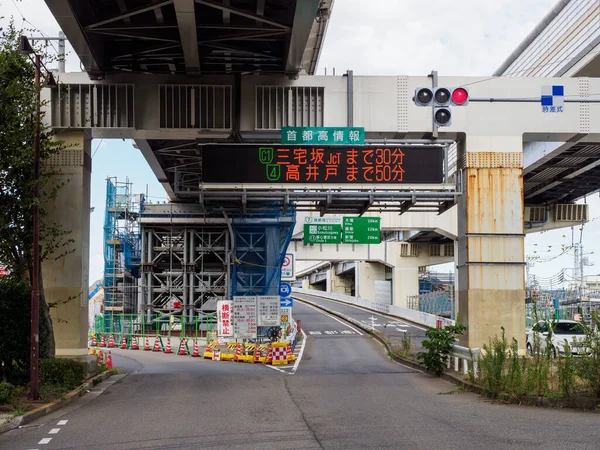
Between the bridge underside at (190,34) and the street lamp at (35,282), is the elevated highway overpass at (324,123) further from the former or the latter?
the street lamp at (35,282)

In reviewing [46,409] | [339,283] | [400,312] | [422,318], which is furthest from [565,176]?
[339,283]

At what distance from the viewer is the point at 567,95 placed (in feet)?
66.6

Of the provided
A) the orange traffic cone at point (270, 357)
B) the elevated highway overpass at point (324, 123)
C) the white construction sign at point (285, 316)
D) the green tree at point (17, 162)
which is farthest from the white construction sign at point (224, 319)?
the green tree at point (17, 162)

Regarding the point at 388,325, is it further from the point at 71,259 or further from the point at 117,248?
the point at 71,259

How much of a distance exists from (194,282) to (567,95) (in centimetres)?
3100

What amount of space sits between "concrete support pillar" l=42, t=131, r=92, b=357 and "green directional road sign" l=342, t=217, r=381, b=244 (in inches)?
1042

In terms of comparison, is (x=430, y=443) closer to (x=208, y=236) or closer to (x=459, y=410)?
(x=459, y=410)

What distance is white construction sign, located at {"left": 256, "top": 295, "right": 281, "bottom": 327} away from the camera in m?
33.4

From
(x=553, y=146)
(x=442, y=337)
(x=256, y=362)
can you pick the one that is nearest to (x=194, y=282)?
(x=256, y=362)

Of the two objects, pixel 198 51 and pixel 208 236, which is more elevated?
pixel 198 51

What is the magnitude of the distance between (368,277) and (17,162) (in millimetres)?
66180

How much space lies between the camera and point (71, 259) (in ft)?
65.5

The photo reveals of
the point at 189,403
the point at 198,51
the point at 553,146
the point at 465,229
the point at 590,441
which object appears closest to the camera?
the point at 590,441

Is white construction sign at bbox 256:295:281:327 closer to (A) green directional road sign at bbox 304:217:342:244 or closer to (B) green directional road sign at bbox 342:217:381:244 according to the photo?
(A) green directional road sign at bbox 304:217:342:244
